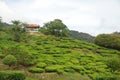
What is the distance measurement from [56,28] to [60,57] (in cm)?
2270

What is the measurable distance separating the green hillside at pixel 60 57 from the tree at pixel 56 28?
21.3 ft

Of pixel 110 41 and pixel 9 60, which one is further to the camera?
pixel 110 41

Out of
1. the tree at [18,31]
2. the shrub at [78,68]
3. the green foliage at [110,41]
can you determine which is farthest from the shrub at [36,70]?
the green foliage at [110,41]

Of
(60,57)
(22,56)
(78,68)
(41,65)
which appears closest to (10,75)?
(22,56)

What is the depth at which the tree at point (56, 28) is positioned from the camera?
238ft

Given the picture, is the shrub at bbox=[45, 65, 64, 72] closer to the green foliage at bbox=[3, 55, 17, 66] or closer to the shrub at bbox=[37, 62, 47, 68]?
the shrub at bbox=[37, 62, 47, 68]

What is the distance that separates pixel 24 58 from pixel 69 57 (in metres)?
9.87

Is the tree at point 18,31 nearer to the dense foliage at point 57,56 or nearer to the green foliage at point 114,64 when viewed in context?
the dense foliage at point 57,56

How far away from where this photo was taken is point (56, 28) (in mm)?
73188

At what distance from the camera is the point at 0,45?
5378 centimetres

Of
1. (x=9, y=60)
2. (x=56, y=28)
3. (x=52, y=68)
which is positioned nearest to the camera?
(x=9, y=60)

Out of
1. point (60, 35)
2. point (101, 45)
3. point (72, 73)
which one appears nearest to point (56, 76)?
point (72, 73)

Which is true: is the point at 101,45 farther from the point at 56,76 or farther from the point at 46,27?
the point at 56,76

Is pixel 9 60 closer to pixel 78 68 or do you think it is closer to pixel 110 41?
pixel 78 68
